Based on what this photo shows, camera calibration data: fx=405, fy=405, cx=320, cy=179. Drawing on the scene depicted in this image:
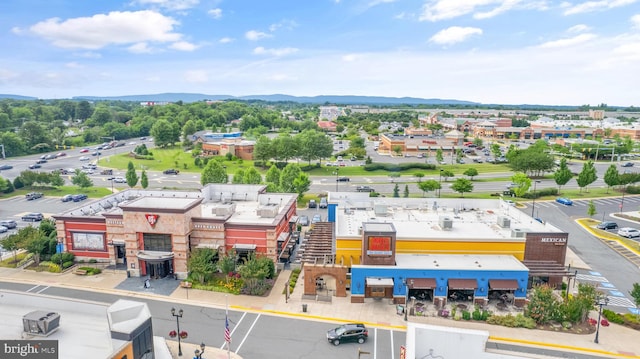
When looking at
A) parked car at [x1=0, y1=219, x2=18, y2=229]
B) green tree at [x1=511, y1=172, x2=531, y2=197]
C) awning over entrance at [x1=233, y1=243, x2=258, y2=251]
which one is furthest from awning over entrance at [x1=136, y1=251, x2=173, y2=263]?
green tree at [x1=511, y1=172, x2=531, y2=197]

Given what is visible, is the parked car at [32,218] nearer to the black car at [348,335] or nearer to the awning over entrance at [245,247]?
the awning over entrance at [245,247]

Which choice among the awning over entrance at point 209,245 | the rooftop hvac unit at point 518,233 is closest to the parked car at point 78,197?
the awning over entrance at point 209,245

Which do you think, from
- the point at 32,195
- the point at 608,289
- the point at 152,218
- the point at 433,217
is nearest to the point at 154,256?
the point at 152,218

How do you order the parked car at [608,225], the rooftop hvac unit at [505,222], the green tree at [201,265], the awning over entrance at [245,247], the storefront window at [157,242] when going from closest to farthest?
the green tree at [201,265] → the storefront window at [157,242] → the awning over entrance at [245,247] → the rooftop hvac unit at [505,222] → the parked car at [608,225]

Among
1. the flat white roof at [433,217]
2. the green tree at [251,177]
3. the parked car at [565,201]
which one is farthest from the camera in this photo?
the green tree at [251,177]

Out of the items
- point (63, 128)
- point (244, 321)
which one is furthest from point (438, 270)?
point (63, 128)

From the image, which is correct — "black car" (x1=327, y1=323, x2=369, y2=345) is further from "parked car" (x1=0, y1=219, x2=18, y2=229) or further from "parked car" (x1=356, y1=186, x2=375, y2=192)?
"parked car" (x1=0, y1=219, x2=18, y2=229)

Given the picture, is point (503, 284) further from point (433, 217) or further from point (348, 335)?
point (348, 335)
